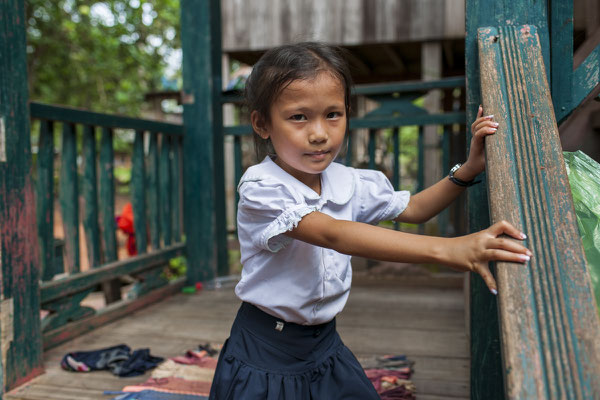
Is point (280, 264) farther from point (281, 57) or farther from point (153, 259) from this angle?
point (153, 259)

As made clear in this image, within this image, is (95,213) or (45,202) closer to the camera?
(45,202)

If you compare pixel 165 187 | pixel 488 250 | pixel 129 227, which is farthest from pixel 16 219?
pixel 129 227

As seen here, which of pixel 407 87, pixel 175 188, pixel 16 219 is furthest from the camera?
pixel 175 188

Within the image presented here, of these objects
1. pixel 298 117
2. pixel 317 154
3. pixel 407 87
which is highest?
pixel 407 87

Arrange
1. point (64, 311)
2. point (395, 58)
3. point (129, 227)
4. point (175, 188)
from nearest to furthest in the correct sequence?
point (64, 311)
point (175, 188)
point (129, 227)
point (395, 58)

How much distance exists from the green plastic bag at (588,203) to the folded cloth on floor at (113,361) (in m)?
1.86

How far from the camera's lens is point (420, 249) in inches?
42.9

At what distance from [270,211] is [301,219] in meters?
0.12

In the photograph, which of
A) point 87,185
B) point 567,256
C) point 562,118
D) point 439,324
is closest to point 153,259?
point 87,185

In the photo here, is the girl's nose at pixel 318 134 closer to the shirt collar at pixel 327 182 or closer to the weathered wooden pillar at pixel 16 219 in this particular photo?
the shirt collar at pixel 327 182

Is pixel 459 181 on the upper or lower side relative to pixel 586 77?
lower

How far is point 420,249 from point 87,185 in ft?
7.73

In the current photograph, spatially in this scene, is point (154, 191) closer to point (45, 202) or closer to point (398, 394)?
point (45, 202)

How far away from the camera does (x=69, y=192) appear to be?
9.07 ft
